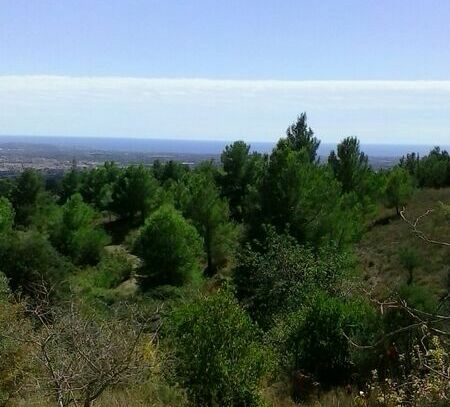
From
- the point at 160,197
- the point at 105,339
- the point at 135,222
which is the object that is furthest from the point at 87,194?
the point at 105,339

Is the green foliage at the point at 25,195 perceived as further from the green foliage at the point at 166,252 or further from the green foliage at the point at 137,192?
the green foliage at the point at 166,252

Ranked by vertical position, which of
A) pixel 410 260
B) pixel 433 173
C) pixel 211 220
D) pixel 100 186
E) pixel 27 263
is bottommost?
pixel 27 263

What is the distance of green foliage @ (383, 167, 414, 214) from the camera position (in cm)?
3738

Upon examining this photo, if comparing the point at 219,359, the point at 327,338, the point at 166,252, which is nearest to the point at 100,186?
the point at 166,252

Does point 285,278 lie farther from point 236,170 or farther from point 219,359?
point 236,170

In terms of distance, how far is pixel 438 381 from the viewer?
15.1ft

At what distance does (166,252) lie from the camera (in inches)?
994

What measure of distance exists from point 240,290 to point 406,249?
9.47 m

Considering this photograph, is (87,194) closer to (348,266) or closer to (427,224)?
(427,224)

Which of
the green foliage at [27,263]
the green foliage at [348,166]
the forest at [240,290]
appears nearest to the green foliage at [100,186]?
the forest at [240,290]

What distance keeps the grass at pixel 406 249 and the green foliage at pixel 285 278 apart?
8.42 feet

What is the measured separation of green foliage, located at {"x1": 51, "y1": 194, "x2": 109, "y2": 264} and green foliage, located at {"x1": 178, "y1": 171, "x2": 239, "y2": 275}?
702 cm

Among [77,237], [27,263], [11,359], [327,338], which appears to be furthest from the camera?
[77,237]

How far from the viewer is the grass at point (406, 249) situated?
919 inches
